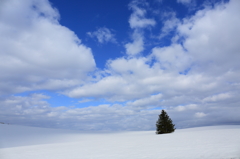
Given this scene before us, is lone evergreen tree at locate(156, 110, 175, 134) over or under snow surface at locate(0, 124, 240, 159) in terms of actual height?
over

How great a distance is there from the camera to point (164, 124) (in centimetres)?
3325

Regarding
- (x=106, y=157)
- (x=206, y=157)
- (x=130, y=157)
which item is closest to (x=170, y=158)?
(x=206, y=157)

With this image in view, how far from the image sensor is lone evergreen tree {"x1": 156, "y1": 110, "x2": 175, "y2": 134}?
32.9m

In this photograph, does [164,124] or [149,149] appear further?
[164,124]

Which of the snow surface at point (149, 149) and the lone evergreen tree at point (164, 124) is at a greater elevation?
the lone evergreen tree at point (164, 124)

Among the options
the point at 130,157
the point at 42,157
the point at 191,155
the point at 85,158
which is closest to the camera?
the point at 191,155

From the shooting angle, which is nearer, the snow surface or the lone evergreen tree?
the snow surface

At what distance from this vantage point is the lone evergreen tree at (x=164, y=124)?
32.9 meters

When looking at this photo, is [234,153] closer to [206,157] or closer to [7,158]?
[206,157]

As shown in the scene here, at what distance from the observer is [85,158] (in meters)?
12.4

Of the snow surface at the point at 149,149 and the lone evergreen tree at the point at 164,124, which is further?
the lone evergreen tree at the point at 164,124

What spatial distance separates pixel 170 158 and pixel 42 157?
1138 cm

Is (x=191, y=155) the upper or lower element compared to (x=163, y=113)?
lower

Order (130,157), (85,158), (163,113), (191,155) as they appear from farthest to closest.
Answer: (163,113) → (85,158) → (130,157) → (191,155)
